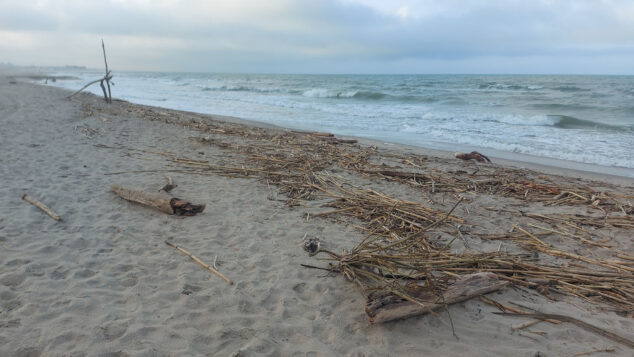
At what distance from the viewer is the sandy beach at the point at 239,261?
7.07 feet

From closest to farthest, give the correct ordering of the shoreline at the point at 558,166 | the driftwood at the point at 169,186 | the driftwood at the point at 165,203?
the driftwood at the point at 165,203, the driftwood at the point at 169,186, the shoreline at the point at 558,166

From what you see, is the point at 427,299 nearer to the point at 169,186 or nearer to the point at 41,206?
the point at 169,186

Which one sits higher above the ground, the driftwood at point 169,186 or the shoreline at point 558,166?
the driftwood at point 169,186

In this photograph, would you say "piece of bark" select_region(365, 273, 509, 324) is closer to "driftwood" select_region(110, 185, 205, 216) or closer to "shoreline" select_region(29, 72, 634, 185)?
"driftwood" select_region(110, 185, 205, 216)

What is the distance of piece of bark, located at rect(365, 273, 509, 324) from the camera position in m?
2.30

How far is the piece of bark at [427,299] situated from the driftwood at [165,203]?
8.01 feet

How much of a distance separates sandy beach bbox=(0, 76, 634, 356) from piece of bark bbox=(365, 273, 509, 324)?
2.9 inches

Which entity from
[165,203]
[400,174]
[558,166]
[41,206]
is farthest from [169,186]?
[558,166]

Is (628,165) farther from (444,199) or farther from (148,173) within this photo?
(148,173)

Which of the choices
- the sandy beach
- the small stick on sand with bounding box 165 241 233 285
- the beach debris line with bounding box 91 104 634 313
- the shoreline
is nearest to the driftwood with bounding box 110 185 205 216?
the sandy beach

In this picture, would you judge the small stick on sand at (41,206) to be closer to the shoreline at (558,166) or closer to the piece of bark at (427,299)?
the piece of bark at (427,299)

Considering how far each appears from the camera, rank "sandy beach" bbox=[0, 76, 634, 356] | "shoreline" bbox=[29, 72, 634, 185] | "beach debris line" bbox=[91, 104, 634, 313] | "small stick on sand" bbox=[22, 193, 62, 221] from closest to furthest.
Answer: "sandy beach" bbox=[0, 76, 634, 356] → "beach debris line" bbox=[91, 104, 634, 313] → "small stick on sand" bbox=[22, 193, 62, 221] → "shoreline" bbox=[29, 72, 634, 185]

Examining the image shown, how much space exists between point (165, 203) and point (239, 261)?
137 centimetres

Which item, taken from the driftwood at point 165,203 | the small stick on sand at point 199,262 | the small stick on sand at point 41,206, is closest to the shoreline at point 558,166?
the driftwood at point 165,203
